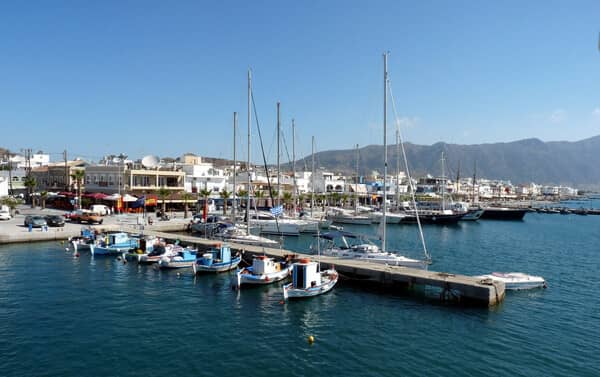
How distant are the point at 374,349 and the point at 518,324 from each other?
10163 mm

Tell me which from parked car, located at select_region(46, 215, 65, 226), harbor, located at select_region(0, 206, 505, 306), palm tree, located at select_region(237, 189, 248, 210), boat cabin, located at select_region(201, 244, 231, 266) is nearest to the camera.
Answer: harbor, located at select_region(0, 206, 505, 306)

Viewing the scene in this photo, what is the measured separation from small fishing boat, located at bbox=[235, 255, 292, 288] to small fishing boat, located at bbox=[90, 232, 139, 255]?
1702cm

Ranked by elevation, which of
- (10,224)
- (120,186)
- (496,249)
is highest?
(120,186)

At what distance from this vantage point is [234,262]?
126 ft

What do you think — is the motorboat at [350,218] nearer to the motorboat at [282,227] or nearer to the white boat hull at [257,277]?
the motorboat at [282,227]

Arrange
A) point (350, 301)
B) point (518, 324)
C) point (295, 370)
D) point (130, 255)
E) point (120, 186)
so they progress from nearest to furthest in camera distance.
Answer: point (295, 370)
point (518, 324)
point (350, 301)
point (130, 255)
point (120, 186)

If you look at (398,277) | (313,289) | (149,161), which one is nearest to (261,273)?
(313,289)

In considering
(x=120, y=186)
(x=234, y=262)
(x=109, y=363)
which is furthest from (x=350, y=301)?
(x=120, y=186)

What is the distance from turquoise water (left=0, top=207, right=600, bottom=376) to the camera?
19188mm

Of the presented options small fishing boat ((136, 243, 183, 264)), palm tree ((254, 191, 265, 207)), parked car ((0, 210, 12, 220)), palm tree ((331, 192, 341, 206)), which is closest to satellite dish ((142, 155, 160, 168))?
palm tree ((254, 191, 265, 207))

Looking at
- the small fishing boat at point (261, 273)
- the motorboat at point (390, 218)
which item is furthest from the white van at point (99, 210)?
the motorboat at point (390, 218)

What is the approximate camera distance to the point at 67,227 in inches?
2208

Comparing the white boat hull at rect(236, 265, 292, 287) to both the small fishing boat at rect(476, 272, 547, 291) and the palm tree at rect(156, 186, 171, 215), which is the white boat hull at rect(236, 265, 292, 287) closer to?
the small fishing boat at rect(476, 272, 547, 291)

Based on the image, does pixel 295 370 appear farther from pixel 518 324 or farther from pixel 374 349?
pixel 518 324
